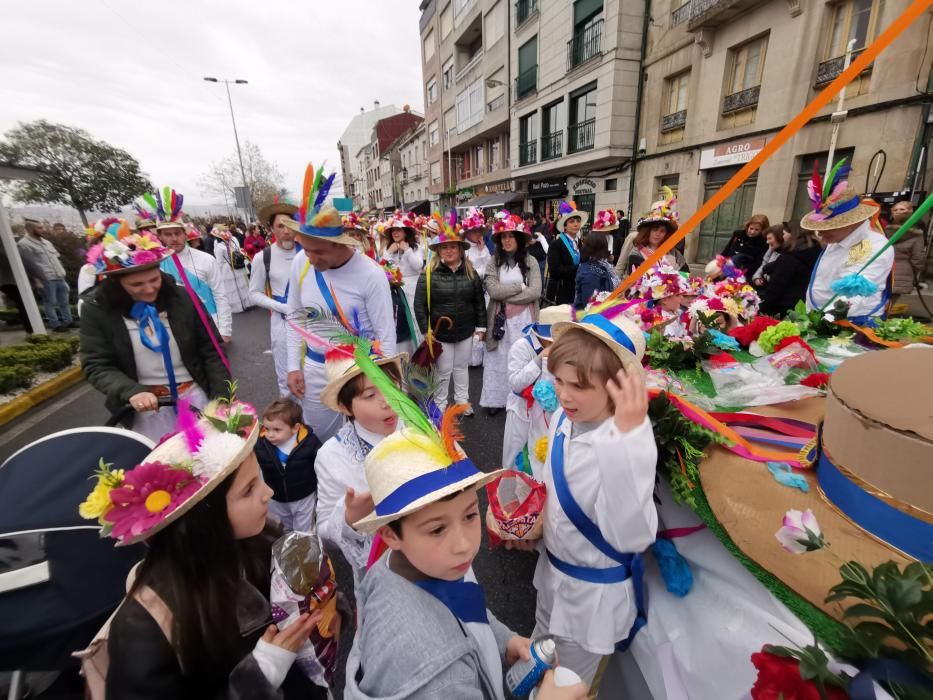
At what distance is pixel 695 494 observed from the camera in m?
1.51

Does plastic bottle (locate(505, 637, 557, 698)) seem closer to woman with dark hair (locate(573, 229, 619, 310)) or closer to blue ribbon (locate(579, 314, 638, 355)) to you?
blue ribbon (locate(579, 314, 638, 355))

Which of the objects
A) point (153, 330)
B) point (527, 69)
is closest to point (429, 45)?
point (527, 69)

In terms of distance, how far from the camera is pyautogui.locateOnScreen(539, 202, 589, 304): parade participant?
6258 millimetres

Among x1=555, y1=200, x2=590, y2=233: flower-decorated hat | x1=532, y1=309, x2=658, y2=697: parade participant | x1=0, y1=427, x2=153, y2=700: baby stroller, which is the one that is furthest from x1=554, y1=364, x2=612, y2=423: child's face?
x1=555, y1=200, x2=590, y2=233: flower-decorated hat

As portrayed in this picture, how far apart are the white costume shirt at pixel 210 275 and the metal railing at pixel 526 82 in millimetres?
17871

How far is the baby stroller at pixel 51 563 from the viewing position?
1.13 metres

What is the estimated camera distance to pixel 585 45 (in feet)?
49.3

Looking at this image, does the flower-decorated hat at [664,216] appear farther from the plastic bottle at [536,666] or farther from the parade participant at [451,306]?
the plastic bottle at [536,666]

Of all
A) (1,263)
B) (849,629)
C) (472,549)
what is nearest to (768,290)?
(849,629)

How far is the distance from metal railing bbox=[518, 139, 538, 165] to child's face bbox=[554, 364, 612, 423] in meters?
Result: 19.5

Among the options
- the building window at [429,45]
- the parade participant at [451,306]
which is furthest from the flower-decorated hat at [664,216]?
the building window at [429,45]

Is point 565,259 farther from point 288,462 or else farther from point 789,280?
point 288,462

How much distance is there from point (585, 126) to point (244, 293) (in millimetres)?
13211

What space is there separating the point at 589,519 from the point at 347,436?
1169 mm
